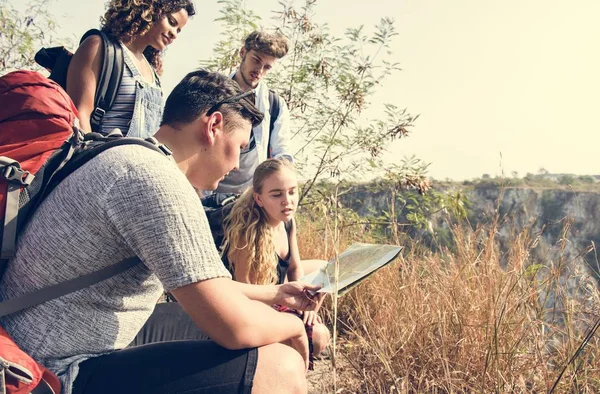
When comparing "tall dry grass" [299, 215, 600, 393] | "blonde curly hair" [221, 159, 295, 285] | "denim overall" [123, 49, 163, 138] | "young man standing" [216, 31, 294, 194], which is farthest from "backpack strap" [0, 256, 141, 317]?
"young man standing" [216, 31, 294, 194]

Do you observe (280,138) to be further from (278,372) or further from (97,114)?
(278,372)

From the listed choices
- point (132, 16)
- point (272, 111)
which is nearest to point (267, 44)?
point (272, 111)

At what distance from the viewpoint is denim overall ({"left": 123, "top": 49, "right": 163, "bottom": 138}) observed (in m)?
2.54

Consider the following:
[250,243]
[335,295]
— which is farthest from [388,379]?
[335,295]

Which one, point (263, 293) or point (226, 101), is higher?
point (226, 101)

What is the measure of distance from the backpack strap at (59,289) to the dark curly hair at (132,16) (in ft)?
5.05

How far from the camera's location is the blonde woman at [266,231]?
117 inches

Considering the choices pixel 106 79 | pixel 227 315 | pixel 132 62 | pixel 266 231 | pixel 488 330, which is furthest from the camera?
pixel 266 231

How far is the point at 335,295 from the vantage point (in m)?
1.37

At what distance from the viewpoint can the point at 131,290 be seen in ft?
4.59

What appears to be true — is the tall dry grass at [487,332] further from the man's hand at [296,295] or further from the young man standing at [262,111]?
the young man standing at [262,111]

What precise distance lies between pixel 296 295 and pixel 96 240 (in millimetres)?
772

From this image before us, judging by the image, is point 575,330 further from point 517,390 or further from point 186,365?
point 186,365

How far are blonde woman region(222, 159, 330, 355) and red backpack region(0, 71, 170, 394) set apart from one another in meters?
1.61
